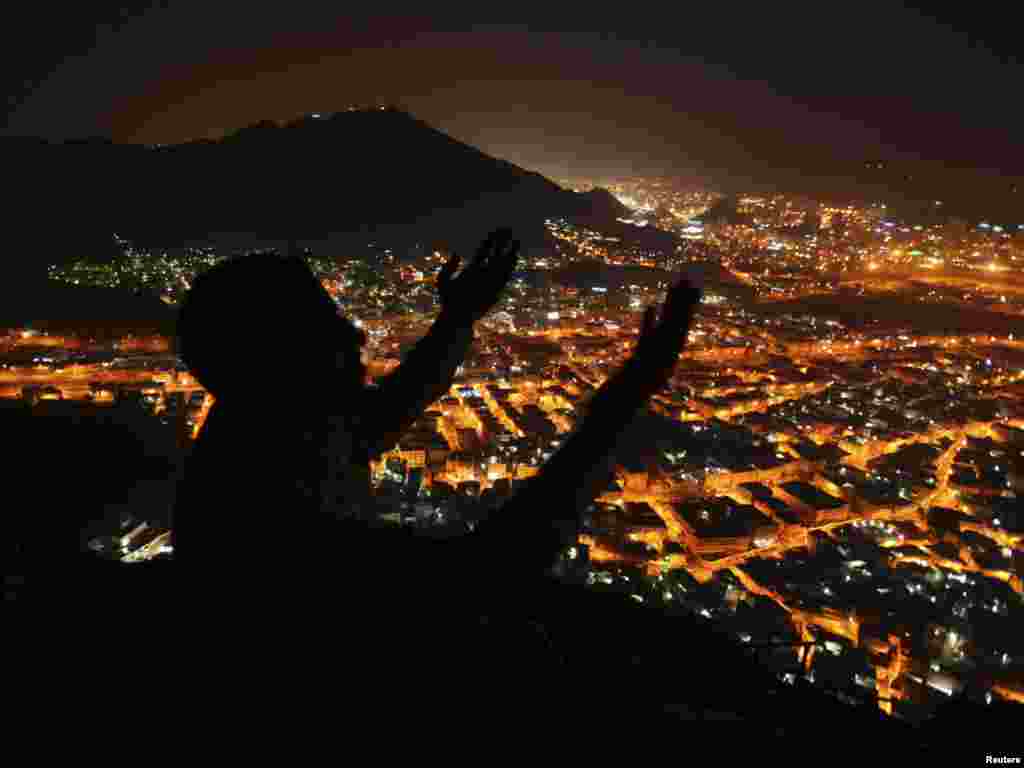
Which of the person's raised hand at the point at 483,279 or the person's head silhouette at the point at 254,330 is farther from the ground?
the person's raised hand at the point at 483,279

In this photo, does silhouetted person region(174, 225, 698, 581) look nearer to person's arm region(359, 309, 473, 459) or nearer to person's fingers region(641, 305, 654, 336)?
person's fingers region(641, 305, 654, 336)

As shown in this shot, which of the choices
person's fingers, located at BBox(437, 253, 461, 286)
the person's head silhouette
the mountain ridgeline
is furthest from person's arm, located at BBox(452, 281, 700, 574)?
the mountain ridgeline

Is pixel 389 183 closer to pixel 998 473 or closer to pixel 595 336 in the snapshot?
pixel 595 336

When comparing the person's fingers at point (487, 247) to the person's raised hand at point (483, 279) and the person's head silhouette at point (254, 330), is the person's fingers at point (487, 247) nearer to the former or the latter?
the person's raised hand at point (483, 279)

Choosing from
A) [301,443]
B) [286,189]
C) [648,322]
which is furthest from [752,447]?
[286,189]

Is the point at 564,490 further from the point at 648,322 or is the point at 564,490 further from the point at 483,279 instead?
the point at 483,279

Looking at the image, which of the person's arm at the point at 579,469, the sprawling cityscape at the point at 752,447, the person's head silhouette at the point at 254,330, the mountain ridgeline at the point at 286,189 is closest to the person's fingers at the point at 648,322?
the person's arm at the point at 579,469
